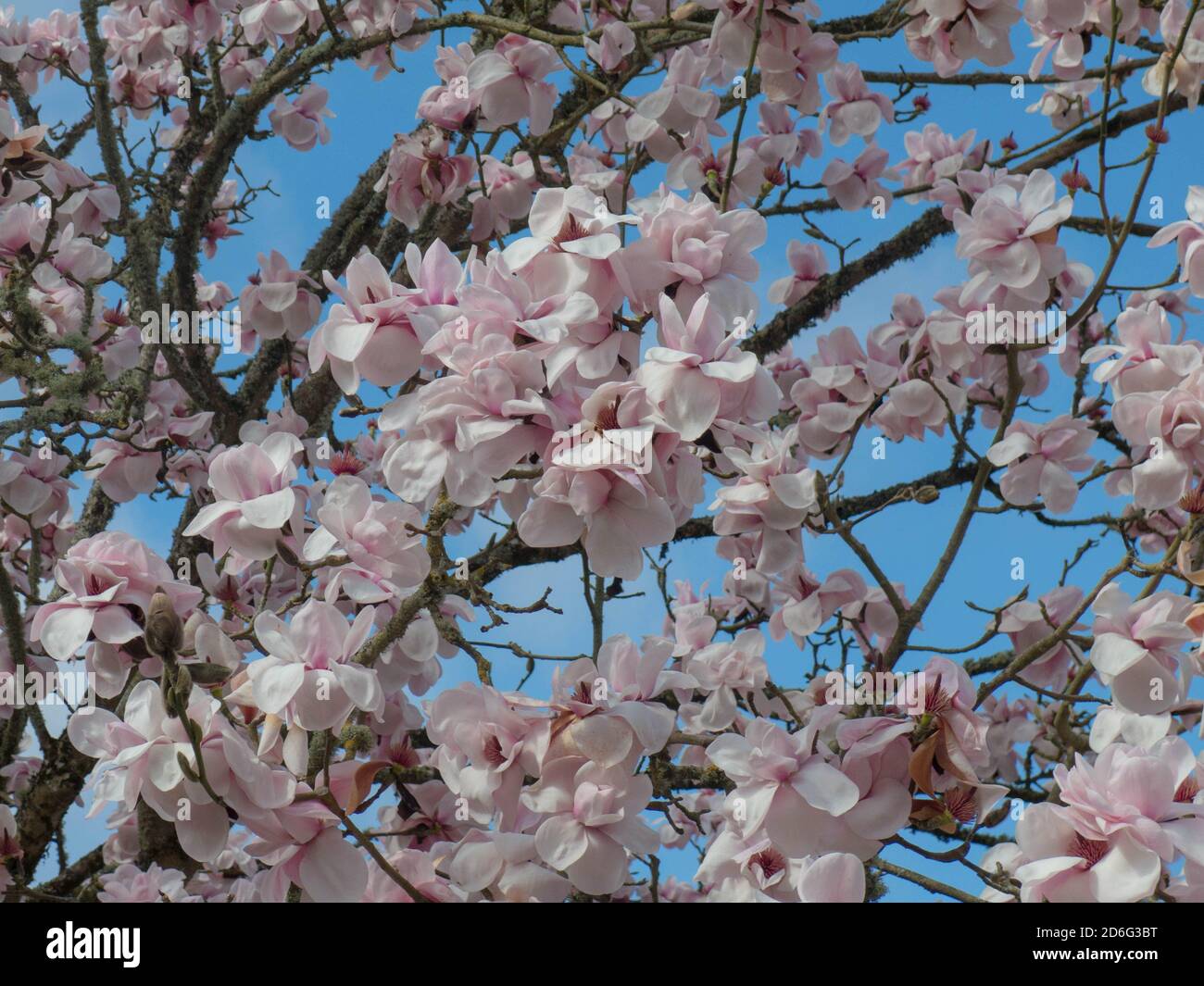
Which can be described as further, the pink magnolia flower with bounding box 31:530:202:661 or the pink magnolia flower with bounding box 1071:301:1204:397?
the pink magnolia flower with bounding box 1071:301:1204:397

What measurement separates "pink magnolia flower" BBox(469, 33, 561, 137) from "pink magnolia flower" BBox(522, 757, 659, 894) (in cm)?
143

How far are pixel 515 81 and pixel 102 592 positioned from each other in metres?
1.32

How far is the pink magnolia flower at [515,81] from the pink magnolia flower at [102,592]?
121cm

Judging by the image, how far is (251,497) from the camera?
61.8 inches

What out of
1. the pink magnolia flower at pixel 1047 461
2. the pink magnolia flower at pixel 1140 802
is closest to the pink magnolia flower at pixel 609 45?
the pink magnolia flower at pixel 1047 461

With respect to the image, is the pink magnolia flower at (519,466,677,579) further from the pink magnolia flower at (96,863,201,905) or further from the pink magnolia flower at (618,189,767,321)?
the pink magnolia flower at (96,863,201,905)

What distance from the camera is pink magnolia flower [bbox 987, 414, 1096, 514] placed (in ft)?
7.48

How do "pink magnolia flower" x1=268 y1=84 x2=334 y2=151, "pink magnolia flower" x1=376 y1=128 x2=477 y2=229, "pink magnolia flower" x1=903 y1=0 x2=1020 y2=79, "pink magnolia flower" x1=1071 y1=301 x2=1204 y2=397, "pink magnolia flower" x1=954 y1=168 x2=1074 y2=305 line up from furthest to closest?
"pink magnolia flower" x1=268 y1=84 x2=334 y2=151
"pink magnolia flower" x1=376 y1=128 x2=477 y2=229
"pink magnolia flower" x1=903 y1=0 x2=1020 y2=79
"pink magnolia flower" x1=954 y1=168 x2=1074 y2=305
"pink magnolia flower" x1=1071 y1=301 x2=1204 y2=397

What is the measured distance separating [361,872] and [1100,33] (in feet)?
8.26

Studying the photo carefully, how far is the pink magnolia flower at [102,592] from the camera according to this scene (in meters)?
1.54

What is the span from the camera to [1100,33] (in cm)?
285

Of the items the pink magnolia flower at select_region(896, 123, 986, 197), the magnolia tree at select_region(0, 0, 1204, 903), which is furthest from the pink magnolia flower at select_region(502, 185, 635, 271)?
the pink magnolia flower at select_region(896, 123, 986, 197)

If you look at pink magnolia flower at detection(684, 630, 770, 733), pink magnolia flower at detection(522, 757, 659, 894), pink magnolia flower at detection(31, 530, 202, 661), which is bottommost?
pink magnolia flower at detection(522, 757, 659, 894)
